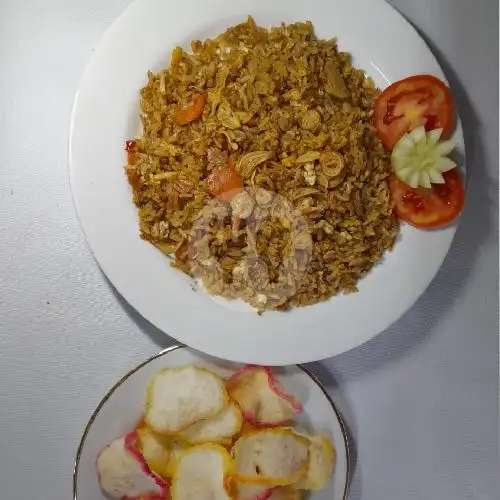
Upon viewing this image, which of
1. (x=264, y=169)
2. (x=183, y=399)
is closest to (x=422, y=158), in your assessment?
(x=264, y=169)

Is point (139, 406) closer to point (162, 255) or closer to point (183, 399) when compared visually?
point (183, 399)

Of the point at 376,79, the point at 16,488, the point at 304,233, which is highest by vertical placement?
the point at 376,79

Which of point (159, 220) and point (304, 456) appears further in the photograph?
point (304, 456)

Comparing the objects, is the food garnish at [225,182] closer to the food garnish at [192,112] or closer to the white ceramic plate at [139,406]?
the food garnish at [192,112]

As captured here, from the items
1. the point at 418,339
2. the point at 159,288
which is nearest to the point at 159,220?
the point at 159,288

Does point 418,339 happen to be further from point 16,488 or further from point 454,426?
point 16,488

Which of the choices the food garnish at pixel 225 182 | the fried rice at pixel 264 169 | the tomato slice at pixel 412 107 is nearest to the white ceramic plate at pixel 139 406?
the fried rice at pixel 264 169
